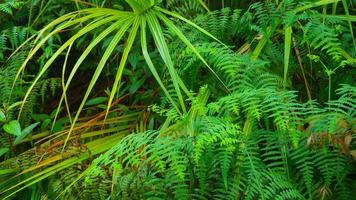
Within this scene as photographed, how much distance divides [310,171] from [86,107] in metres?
1.00

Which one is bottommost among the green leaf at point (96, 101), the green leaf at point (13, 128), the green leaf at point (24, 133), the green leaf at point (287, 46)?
the green leaf at point (24, 133)

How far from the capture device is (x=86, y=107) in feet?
6.64

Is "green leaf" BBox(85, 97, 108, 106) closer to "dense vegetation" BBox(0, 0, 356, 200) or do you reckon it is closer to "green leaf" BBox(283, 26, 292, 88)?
"dense vegetation" BBox(0, 0, 356, 200)

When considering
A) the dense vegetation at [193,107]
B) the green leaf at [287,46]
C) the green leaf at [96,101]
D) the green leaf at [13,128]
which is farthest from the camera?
the green leaf at [96,101]

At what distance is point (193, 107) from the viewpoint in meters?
1.50

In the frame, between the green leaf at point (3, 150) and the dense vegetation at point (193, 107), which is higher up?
the dense vegetation at point (193, 107)

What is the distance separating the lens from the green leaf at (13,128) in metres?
1.71

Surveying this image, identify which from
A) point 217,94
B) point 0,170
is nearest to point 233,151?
point 217,94

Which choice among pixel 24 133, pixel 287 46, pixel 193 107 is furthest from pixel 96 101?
pixel 287 46

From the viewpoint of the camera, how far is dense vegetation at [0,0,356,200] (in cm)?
134

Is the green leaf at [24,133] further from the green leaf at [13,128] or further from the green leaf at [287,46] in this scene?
the green leaf at [287,46]

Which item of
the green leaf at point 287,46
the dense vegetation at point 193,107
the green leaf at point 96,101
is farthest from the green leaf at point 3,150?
the green leaf at point 287,46

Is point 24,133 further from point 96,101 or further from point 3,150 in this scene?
point 96,101

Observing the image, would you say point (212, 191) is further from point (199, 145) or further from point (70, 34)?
point (70, 34)
